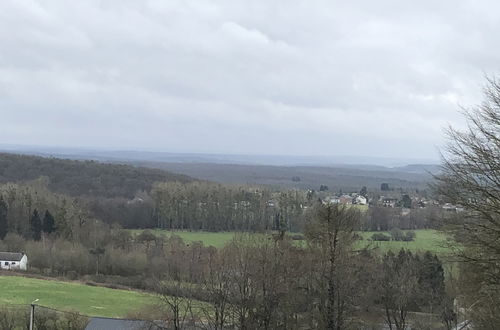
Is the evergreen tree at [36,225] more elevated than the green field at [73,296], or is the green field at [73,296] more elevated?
the evergreen tree at [36,225]

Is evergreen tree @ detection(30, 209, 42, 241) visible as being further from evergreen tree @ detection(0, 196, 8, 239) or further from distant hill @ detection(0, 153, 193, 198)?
distant hill @ detection(0, 153, 193, 198)

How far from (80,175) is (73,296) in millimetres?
42434

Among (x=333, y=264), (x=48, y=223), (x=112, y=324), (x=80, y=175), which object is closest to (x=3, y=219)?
(x=48, y=223)

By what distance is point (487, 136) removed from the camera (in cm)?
1080

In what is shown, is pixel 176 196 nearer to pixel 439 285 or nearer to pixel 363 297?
pixel 439 285

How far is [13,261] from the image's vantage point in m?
46.3

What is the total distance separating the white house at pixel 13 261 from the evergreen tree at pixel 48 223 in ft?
21.7

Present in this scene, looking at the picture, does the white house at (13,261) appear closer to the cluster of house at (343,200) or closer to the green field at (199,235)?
the green field at (199,235)

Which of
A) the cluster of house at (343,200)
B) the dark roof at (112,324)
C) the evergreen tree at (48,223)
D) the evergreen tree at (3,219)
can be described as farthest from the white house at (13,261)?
the cluster of house at (343,200)

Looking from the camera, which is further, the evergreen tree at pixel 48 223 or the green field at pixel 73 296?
the evergreen tree at pixel 48 223

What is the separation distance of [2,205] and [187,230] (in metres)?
19.1

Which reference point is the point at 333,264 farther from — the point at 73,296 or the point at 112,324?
the point at 73,296

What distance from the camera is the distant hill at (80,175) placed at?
72562mm

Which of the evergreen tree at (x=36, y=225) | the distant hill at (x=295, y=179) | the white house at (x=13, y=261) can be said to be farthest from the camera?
the distant hill at (x=295, y=179)
